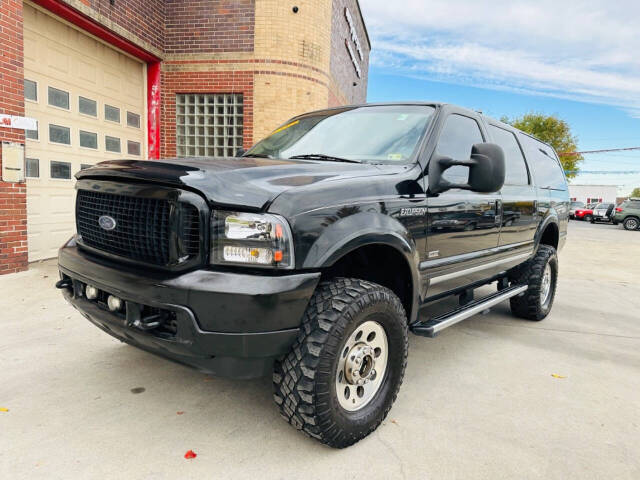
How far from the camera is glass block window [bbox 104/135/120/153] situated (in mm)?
8203

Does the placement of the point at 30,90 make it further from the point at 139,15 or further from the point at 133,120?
the point at 139,15

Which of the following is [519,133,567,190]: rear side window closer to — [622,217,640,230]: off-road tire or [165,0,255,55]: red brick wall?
[165,0,255,55]: red brick wall

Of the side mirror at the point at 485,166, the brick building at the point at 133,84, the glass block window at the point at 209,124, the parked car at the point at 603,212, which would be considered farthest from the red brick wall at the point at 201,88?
the parked car at the point at 603,212

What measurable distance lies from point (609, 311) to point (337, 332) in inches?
193

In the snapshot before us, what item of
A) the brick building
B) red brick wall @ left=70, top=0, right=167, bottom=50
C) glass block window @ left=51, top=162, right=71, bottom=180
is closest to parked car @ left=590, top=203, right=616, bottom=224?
the brick building

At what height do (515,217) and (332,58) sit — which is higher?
(332,58)

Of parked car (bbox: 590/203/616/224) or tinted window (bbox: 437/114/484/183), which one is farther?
parked car (bbox: 590/203/616/224)

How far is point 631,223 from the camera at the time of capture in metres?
25.5

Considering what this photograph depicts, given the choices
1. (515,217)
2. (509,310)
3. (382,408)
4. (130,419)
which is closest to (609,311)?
(509,310)

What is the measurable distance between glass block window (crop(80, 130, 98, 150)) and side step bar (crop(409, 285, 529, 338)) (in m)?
6.78

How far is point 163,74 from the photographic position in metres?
9.65

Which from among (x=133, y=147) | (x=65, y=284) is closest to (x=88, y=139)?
(x=133, y=147)

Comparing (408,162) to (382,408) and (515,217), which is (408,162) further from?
(515,217)

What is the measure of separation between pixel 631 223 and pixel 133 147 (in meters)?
26.5
